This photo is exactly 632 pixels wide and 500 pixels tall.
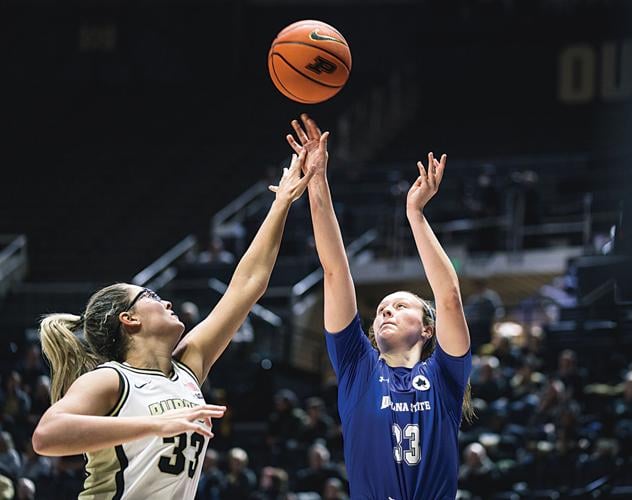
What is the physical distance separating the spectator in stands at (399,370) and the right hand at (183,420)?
0.98m

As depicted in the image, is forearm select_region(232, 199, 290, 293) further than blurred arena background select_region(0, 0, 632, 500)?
No

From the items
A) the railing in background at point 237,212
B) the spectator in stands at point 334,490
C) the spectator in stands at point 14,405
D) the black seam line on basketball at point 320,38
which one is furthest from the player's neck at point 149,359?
the railing in background at point 237,212

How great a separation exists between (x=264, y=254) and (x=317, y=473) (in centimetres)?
605

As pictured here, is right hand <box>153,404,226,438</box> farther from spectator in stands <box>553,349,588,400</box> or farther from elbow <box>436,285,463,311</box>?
spectator in stands <box>553,349,588,400</box>

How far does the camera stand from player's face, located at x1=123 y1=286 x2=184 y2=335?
392cm

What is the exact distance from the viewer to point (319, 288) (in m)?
15.7

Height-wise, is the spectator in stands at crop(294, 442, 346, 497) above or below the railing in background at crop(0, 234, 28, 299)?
below

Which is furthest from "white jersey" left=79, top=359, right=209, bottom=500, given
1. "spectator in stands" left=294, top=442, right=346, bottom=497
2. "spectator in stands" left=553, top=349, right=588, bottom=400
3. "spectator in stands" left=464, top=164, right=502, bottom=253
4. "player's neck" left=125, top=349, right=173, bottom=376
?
"spectator in stands" left=464, top=164, right=502, bottom=253

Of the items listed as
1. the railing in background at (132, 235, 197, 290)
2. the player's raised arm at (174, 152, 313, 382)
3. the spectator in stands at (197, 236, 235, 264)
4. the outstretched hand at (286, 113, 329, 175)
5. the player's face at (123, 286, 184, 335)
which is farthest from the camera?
the railing in background at (132, 235, 197, 290)

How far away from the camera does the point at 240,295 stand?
4.23 m

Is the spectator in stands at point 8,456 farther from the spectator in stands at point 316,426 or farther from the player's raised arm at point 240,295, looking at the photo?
the player's raised arm at point 240,295

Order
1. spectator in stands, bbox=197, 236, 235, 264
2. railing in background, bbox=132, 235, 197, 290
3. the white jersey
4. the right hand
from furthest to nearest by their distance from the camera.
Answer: railing in background, bbox=132, 235, 197, 290, spectator in stands, bbox=197, 236, 235, 264, the white jersey, the right hand

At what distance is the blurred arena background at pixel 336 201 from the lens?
10578 millimetres

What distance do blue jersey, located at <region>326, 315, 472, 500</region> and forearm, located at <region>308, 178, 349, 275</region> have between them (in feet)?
0.76
